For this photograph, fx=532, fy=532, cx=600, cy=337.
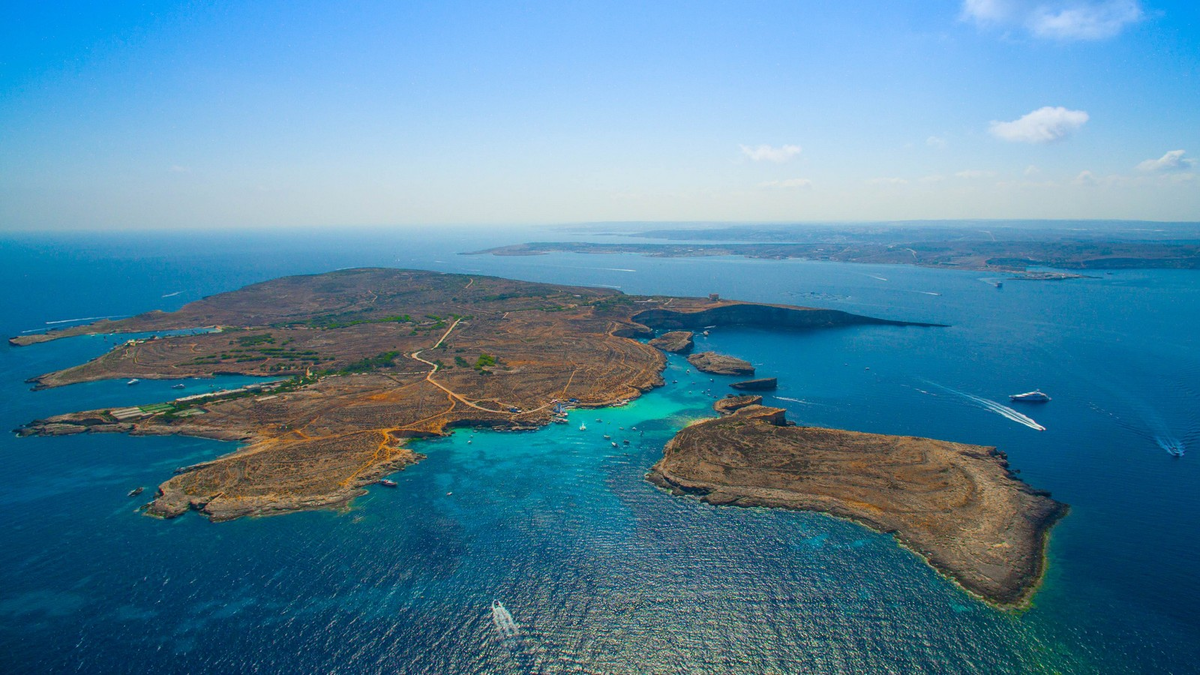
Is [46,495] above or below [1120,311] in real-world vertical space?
below

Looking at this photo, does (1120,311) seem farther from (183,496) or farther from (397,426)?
(183,496)

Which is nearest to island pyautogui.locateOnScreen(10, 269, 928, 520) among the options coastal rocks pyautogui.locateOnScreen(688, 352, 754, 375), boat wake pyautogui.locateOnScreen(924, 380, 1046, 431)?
coastal rocks pyautogui.locateOnScreen(688, 352, 754, 375)

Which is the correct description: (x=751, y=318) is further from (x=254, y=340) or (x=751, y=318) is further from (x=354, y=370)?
(x=254, y=340)

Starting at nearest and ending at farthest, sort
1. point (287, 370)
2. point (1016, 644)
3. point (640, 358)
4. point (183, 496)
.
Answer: point (1016, 644) < point (183, 496) < point (287, 370) < point (640, 358)

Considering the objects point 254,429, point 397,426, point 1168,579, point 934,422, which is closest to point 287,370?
point 254,429

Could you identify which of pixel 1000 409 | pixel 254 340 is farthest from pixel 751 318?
pixel 254 340

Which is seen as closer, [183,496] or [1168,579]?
[1168,579]

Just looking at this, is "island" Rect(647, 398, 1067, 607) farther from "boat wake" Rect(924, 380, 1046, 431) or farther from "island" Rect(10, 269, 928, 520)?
"island" Rect(10, 269, 928, 520)
